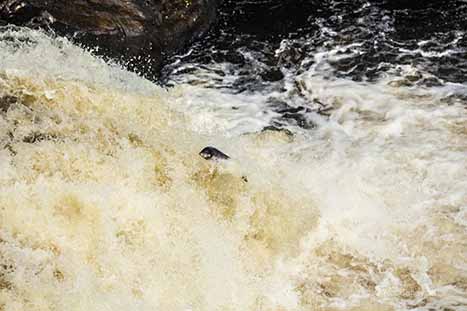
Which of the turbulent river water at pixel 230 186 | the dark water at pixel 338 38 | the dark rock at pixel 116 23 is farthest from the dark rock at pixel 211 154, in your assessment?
the dark rock at pixel 116 23

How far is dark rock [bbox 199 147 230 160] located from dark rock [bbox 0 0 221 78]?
87.8 inches

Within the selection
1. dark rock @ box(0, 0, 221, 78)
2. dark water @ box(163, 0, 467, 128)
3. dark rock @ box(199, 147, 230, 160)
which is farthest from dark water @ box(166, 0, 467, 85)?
dark rock @ box(199, 147, 230, 160)

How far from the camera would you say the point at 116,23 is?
6.82 meters

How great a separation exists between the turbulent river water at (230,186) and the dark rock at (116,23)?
322 millimetres

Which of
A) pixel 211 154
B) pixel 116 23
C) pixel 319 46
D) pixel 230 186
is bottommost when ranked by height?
pixel 230 186

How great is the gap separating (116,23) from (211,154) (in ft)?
8.93

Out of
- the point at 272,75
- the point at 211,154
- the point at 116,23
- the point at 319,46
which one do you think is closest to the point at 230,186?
the point at 211,154

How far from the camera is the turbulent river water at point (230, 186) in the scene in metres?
4.12

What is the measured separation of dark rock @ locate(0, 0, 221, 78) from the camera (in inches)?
260

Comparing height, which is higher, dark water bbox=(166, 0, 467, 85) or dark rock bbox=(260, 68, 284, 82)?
dark water bbox=(166, 0, 467, 85)

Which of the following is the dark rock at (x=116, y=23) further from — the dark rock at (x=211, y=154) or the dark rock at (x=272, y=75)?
the dark rock at (x=211, y=154)

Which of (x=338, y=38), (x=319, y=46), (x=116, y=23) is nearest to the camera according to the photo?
(x=116, y=23)

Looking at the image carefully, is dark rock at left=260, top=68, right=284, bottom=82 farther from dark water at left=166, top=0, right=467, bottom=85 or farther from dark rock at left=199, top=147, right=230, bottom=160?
dark rock at left=199, top=147, right=230, bottom=160

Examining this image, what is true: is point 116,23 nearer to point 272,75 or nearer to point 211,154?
point 272,75
